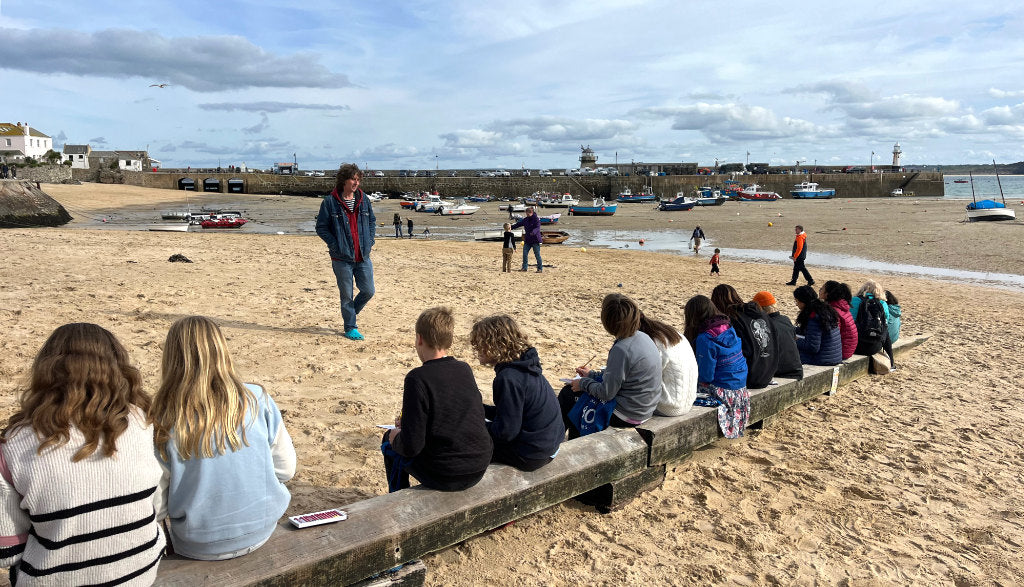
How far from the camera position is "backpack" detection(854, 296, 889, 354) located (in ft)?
23.0

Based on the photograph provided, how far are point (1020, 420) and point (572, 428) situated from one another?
4657 mm

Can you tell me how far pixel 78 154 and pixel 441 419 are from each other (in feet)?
372

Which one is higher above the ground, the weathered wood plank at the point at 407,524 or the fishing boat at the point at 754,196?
the fishing boat at the point at 754,196

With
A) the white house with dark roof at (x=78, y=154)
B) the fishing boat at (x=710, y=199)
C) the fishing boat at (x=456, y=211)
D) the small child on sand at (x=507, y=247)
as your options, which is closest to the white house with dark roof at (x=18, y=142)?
the white house with dark roof at (x=78, y=154)

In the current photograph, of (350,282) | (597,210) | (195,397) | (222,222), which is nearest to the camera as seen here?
(195,397)

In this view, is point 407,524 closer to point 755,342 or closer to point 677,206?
point 755,342

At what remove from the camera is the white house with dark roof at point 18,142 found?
294 feet

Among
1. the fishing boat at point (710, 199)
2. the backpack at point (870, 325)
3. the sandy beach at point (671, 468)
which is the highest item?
the fishing boat at point (710, 199)

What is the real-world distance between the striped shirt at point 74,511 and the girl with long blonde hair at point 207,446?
177 mm

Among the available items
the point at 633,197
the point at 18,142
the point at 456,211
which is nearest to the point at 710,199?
the point at 633,197

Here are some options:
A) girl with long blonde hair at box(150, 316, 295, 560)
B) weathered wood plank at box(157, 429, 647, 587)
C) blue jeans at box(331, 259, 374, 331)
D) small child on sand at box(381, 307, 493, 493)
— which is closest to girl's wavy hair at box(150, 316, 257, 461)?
girl with long blonde hair at box(150, 316, 295, 560)

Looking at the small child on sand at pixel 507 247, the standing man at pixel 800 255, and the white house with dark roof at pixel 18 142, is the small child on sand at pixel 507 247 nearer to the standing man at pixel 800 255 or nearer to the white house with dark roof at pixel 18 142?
the standing man at pixel 800 255

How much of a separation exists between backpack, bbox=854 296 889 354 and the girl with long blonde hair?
6.75 metres

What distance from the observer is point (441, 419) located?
3.12 metres
